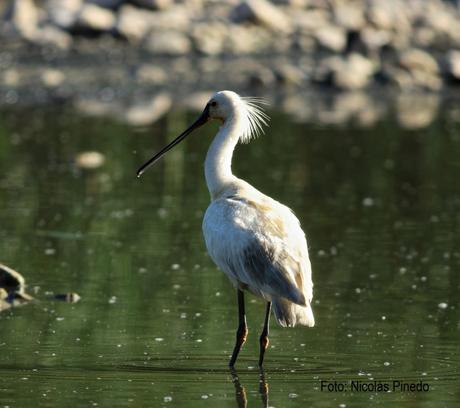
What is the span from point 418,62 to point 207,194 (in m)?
12.9

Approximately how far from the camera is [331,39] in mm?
30547

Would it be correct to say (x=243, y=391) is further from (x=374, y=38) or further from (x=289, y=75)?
(x=374, y=38)

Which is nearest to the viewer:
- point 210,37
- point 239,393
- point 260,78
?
point 239,393

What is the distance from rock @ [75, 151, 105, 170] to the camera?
62.1ft

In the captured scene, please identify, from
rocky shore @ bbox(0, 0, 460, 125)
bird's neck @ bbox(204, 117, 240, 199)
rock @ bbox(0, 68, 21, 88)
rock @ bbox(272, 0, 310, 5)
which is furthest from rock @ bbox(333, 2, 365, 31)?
bird's neck @ bbox(204, 117, 240, 199)

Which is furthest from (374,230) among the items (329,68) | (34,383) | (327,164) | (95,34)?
(95,34)

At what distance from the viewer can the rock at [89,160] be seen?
18938mm

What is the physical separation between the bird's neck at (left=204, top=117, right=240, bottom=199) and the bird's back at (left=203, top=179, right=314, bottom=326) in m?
0.43

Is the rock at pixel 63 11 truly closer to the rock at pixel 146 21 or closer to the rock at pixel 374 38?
the rock at pixel 146 21

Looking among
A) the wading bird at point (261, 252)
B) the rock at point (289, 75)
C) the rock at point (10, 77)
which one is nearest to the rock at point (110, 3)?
the rock at point (10, 77)

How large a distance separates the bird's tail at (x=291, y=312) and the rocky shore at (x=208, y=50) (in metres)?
16.4

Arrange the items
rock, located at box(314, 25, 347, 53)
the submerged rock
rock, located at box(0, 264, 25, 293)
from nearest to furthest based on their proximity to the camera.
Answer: the submerged rock, rock, located at box(0, 264, 25, 293), rock, located at box(314, 25, 347, 53)

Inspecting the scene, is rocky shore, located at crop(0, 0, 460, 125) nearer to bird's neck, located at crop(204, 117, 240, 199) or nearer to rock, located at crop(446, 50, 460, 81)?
rock, located at crop(446, 50, 460, 81)

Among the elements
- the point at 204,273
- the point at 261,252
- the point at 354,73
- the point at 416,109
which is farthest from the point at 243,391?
the point at 354,73
